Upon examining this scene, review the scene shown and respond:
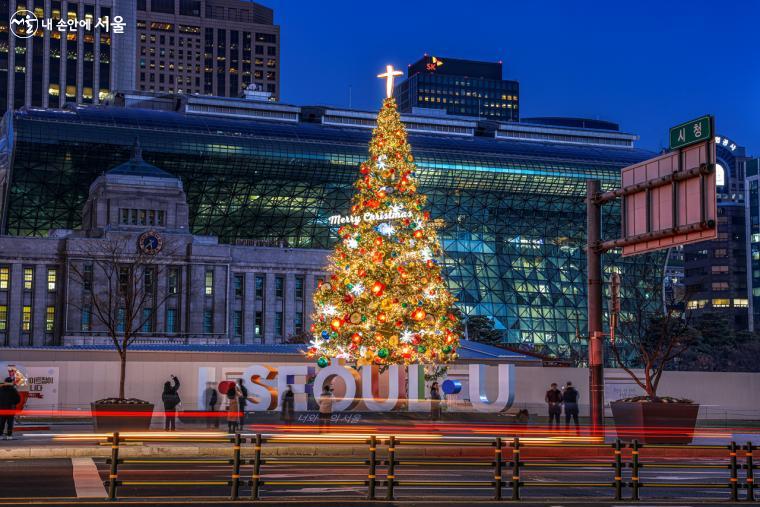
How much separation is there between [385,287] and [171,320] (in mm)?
66783

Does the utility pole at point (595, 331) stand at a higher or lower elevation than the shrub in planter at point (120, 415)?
higher

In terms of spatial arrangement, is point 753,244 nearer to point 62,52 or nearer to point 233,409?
point 62,52

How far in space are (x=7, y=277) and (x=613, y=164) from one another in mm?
76112

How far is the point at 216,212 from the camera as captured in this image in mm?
134625

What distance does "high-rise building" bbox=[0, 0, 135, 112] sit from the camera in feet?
609

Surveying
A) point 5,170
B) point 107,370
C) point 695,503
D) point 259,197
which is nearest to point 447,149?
point 259,197

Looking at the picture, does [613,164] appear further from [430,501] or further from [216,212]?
[430,501]

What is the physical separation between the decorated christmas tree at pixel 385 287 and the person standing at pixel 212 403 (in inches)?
170

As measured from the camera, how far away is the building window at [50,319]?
106688 mm

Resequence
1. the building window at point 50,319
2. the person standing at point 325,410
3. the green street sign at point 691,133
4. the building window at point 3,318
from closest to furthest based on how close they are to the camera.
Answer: the green street sign at point 691,133 → the person standing at point 325,410 → the building window at point 3,318 → the building window at point 50,319

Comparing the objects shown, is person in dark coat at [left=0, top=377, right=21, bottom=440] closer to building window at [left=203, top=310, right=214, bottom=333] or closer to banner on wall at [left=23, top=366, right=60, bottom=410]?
banner on wall at [left=23, top=366, right=60, bottom=410]

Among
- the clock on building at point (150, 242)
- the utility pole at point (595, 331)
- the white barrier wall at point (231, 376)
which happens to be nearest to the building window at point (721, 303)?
the clock on building at point (150, 242)

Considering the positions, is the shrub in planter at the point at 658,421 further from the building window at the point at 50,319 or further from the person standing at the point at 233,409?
the building window at the point at 50,319

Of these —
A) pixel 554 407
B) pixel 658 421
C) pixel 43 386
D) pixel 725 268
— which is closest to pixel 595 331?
pixel 658 421
